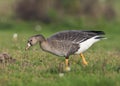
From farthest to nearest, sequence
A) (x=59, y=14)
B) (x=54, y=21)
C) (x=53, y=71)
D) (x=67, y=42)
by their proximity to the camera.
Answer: (x=59, y=14), (x=54, y=21), (x=67, y=42), (x=53, y=71)

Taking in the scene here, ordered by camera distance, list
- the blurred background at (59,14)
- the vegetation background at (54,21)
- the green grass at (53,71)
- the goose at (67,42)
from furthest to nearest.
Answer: the blurred background at (59,14) < the vegetation background at (54,21) < the goose at (67,42) < the green grass at (53,71)

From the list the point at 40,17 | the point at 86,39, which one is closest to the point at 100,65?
the point at 86,39

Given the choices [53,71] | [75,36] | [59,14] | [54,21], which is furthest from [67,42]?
[59,14]

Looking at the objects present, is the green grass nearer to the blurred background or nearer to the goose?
the goose

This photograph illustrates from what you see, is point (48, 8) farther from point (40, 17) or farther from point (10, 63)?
point (10, 63)

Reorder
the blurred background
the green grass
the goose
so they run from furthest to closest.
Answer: the blurred background, the goose, the green grass

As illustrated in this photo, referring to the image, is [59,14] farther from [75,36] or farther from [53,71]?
[53,71]

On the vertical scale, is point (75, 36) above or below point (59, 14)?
below

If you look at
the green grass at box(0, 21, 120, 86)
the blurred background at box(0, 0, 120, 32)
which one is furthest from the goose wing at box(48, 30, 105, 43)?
the blurred background at box(0, 0, 120, 32)

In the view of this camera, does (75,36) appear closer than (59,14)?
Yes

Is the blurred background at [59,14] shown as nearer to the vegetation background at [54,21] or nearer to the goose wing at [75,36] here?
the vegetation background at [54,21]

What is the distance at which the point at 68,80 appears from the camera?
8594 millimetres

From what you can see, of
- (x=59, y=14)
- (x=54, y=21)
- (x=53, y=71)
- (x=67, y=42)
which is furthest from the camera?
(x=59, y=14)

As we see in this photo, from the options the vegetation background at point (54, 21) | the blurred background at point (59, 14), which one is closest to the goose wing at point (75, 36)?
the vegetation background at point (54, 21)
